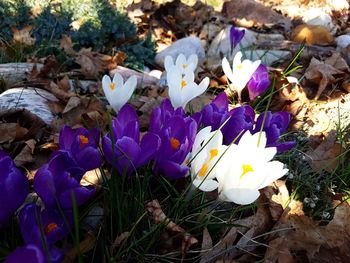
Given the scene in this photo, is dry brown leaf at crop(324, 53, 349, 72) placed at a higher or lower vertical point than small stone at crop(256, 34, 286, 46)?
higher

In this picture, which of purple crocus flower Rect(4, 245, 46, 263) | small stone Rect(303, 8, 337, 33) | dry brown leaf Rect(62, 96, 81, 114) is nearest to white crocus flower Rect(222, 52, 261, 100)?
dry brown leaf Rect(62, 96, 81, 114)

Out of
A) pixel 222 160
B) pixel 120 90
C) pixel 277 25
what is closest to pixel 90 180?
pixel 120 90

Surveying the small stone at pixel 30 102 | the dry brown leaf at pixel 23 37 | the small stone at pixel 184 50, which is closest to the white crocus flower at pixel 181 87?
the small stone at pixel 30 102

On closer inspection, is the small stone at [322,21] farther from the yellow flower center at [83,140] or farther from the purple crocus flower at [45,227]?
the purple crocus flower at [45,227]

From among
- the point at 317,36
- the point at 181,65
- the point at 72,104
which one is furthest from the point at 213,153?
the point at 317,36

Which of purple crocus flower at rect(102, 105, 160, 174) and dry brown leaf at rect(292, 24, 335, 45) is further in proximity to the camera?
dry brown leaf at rect(292, 24, 335, 45)

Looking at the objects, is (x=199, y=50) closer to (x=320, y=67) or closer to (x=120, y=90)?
(x=320, y=67)

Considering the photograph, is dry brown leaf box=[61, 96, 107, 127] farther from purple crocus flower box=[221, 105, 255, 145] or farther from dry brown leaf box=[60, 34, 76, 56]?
dry brown leaf box=[60, 34, 76, 56]
